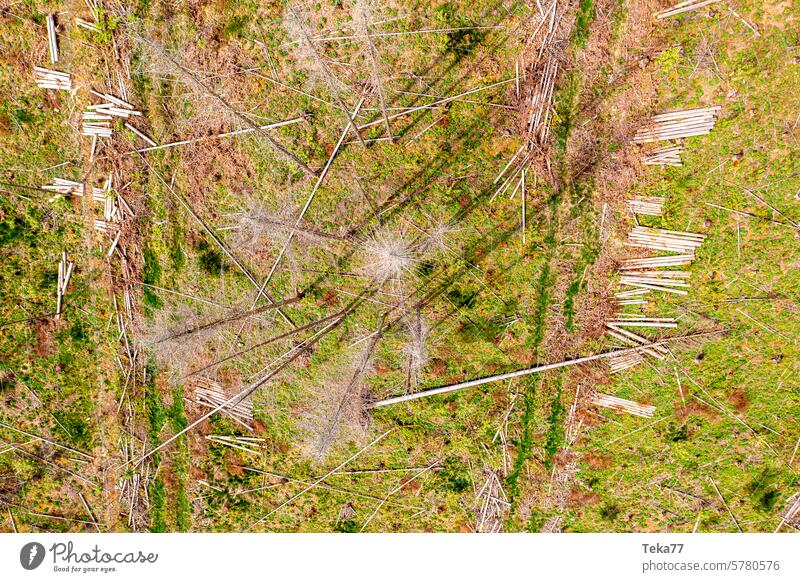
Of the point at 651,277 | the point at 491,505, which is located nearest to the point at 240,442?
the point at 491,505

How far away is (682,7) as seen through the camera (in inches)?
218

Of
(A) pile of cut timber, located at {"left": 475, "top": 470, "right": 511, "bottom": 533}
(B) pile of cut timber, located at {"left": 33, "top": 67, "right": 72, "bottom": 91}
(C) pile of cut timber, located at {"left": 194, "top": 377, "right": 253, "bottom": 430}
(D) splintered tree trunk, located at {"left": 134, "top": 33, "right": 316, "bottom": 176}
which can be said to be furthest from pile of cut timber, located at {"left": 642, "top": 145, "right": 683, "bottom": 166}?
(B) pile of cut timber, located at {"left": 33, "top": 67, "right": 72, "bottom": 91}

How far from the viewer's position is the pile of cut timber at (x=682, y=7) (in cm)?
549

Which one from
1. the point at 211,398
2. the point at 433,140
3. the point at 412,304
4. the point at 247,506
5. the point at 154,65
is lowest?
the point at 247,506

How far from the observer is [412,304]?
19.9 feet

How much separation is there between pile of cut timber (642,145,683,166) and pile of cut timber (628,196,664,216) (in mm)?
464

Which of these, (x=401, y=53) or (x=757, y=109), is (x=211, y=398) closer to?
(x=401, y=53)

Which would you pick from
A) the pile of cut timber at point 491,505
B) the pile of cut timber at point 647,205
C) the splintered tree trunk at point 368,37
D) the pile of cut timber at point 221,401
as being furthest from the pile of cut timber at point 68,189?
the pile of cut timber at point 647,205

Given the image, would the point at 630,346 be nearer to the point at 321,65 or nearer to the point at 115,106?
the point at 321,65

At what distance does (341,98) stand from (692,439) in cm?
688

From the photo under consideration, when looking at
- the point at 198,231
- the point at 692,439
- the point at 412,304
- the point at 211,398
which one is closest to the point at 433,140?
the point at 412,304

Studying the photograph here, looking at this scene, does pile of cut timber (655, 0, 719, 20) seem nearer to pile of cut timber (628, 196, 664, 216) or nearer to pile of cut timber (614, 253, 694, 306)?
pile of cut timber (628, 196, 664, 216)

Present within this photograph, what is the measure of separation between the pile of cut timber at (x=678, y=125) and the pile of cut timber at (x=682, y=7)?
1248 millimetres

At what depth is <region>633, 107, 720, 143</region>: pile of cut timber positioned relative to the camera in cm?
560
